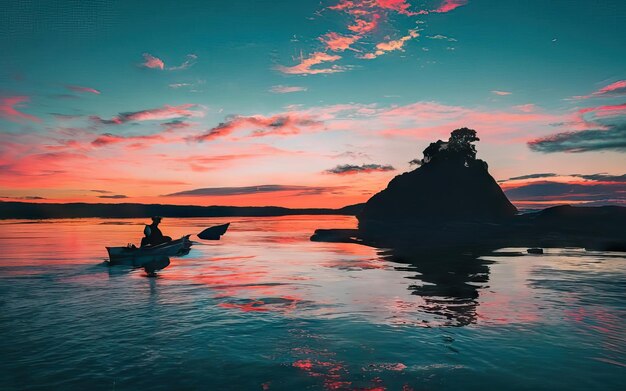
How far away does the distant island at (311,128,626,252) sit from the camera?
61.1 metres

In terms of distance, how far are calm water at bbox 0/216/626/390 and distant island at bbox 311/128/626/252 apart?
25891 millimetres

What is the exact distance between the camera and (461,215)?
101562 mm

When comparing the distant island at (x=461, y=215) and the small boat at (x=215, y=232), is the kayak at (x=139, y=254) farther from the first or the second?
the small boat at (x=215, y=232)

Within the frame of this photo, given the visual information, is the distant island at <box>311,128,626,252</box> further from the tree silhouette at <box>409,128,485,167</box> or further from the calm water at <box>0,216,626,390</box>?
the calm water at <box>0,216,626,390</box>

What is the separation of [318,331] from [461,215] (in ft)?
308

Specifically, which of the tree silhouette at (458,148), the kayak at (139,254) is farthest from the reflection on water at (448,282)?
the tree silhouette at (458,148)

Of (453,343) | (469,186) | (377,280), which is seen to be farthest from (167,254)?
(469,186)

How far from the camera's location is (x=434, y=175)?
4392 inches

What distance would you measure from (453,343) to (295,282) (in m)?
14.9

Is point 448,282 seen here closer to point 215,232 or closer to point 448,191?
point 215,232

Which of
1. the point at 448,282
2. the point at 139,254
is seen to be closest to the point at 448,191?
the point at 448,282

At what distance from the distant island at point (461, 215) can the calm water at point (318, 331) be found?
2589cm

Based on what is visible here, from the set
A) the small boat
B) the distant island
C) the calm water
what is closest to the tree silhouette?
the distant island

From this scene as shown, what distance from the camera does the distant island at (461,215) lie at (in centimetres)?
6109
